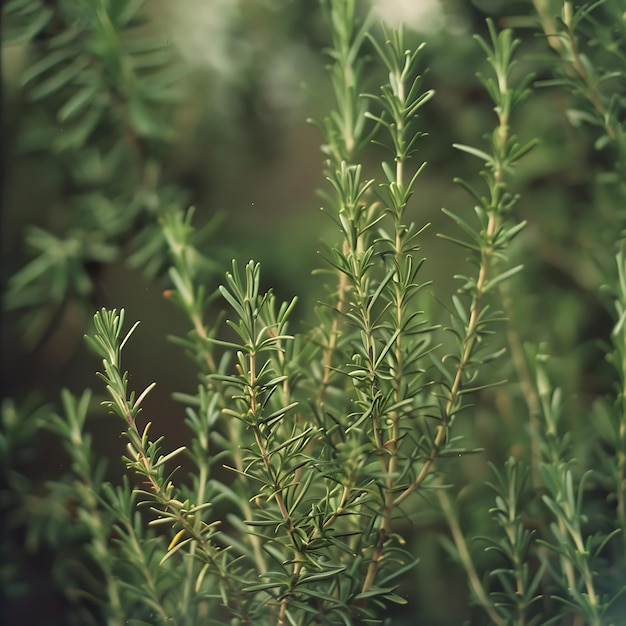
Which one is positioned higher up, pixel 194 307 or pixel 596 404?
pixel 194 307

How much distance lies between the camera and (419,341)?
382 mm

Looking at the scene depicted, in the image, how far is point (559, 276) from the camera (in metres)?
0.63

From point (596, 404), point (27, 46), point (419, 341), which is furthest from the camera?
point (27, 46)

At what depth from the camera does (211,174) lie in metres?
0.66

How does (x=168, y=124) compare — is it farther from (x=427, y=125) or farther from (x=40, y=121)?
(x=427, y=125)

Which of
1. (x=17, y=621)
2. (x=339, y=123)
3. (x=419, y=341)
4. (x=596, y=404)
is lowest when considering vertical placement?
(x=17, y=621)

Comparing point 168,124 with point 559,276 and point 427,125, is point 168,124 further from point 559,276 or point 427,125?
point 559,276

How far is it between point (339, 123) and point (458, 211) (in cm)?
23

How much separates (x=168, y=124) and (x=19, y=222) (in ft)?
0.54

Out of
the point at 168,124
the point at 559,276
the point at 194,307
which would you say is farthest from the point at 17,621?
the point at 559,276

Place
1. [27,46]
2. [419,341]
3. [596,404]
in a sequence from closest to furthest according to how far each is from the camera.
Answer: [419,341] < [596,404] < [27,46]

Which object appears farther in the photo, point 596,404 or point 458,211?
point 458,211

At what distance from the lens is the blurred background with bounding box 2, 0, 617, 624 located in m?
0.57

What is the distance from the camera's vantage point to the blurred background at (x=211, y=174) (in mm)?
570
